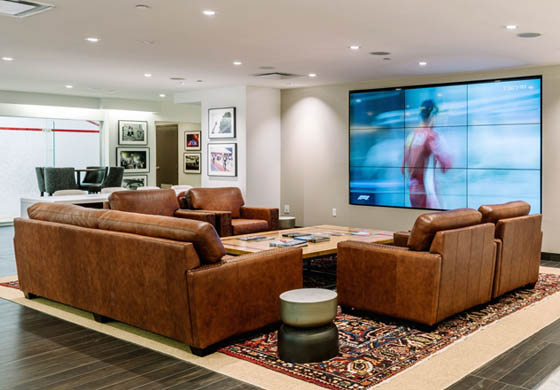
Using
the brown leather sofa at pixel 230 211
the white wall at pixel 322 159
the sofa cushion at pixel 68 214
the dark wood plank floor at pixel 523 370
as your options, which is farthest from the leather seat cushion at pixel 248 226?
the dark wood plank floor at pixel 523 370

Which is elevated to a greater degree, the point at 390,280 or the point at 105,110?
the point at 105,110

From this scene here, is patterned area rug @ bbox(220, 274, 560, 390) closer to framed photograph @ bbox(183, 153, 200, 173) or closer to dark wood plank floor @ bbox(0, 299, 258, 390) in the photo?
dark wood plank floor @ bbox(0, 299, 258, 390)

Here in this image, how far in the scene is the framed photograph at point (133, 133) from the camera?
42.5 ft

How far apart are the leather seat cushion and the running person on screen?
2640 mm

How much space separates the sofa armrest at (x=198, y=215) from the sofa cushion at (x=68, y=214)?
8.30 feet

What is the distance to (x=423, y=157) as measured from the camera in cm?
889

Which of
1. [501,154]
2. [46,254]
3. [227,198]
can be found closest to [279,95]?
[227,198]

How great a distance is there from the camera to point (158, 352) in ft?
12.3

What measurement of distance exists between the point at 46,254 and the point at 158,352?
166 cm

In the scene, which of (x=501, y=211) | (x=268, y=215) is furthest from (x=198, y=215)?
(x=501, y=211)

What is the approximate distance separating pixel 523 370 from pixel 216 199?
17.6 feet

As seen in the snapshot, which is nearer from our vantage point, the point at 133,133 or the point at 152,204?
the point at 152,204

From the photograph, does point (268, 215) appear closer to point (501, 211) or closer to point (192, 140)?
point (501, 211)

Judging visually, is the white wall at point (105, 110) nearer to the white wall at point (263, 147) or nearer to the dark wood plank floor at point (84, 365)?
the white wall at point (263, 147)
